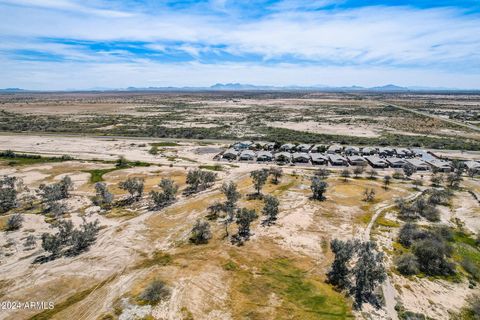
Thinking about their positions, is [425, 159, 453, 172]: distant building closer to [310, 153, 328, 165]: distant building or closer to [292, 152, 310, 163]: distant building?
[310, 153, 328, 165]: distant building

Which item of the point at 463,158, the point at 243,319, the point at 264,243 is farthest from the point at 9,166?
the point at 463,158

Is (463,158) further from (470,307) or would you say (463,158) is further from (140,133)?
(140,133)

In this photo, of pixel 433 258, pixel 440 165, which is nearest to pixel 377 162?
pixel 440 165

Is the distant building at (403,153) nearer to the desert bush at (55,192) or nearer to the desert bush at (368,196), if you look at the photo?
the desert bush at (368,196)

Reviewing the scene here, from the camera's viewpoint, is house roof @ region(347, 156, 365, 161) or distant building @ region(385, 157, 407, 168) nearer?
distant building @ region(385, 157, 407, 168)

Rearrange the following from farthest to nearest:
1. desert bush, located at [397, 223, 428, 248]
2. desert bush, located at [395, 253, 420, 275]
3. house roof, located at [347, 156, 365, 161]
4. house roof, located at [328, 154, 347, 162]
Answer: house roof, located at [328, 154, 347, 162] → house roof, located at [347, 156, 365, 161] → desert bush, located at [397, 223, 428, 248] → desert bush, located at [395, 253, 420, 275]

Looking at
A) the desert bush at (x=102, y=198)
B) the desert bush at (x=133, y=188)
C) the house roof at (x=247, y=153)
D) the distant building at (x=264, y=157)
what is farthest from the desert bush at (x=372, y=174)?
the desert bush at (x=102, y=198)

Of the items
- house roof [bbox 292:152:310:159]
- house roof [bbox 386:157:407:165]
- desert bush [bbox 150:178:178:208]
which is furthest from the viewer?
house roof [bbox 292:152:310:159]

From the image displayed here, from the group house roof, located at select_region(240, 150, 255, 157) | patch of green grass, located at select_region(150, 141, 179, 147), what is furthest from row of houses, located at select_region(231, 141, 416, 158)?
patch of green grass, located at select_region(150, 141, 179, 147)
